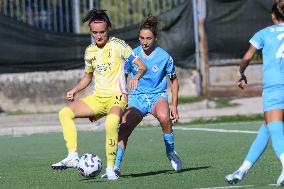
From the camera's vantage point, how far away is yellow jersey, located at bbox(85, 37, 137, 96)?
1163 centimetres

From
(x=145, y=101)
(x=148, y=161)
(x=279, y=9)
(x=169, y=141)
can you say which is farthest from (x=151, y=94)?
(x=279, y=9)

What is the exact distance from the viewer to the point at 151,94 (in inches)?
477

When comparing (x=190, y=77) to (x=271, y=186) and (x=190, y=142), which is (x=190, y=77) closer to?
(x=190, y=142)

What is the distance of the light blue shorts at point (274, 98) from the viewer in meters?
9.74

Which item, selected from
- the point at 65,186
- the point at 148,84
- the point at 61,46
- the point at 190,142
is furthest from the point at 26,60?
the point at 65,186

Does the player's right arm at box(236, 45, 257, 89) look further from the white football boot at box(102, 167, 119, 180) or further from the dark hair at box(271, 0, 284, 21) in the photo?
the white football boot at box(102, 167, 119, 180)

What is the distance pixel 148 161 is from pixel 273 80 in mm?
3651

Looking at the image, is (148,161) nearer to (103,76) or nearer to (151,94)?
(151,94)

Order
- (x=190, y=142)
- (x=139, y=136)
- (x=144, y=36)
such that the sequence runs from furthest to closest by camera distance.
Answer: (x=139, y=136) < (x=190, y=142) < (x=144, y=36)

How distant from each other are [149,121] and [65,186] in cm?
959

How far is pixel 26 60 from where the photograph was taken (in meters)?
22.1

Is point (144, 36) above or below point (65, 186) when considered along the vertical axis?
above

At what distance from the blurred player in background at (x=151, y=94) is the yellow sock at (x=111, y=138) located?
1.78 ft

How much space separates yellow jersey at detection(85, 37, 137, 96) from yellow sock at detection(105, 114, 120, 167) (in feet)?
1.61
